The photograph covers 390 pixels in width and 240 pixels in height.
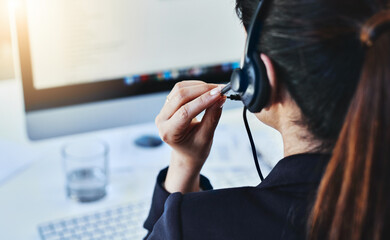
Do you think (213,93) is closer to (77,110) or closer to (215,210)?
(215,210)

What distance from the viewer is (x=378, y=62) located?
386 mm

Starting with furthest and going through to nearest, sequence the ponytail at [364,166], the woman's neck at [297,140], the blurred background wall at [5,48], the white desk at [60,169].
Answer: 1. the blurred background wall at [5,48]
2. the white desk at [60,169]
3. the woman's neck at [297,140]
4. the ponytail at [364,166]

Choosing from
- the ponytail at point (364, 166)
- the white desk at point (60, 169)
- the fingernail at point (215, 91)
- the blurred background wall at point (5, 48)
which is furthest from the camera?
the blurred background wall at point (5, 48)

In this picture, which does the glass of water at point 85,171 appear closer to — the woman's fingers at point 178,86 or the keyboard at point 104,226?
the keyboard at point 104,226

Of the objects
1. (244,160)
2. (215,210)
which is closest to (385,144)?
(215,210)

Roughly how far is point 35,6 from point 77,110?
0.21 m

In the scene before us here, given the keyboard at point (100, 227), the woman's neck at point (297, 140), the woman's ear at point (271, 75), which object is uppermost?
the woman's ear at point (271, 75)

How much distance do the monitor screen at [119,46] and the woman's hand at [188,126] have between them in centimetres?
23

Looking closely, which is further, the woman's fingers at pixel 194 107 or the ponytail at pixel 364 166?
the woman's fingers at pixel 194 107

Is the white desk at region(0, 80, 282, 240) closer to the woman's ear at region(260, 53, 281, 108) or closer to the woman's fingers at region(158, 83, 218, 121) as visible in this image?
the woman's fingers at region(158, 83, 218, 121)

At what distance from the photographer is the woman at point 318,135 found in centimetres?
40

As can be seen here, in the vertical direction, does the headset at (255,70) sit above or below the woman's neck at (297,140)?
above

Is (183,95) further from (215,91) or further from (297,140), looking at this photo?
(297,140)

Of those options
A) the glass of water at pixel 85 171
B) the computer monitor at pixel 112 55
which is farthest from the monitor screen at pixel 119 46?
A: the glass of water at pixel 85 171
